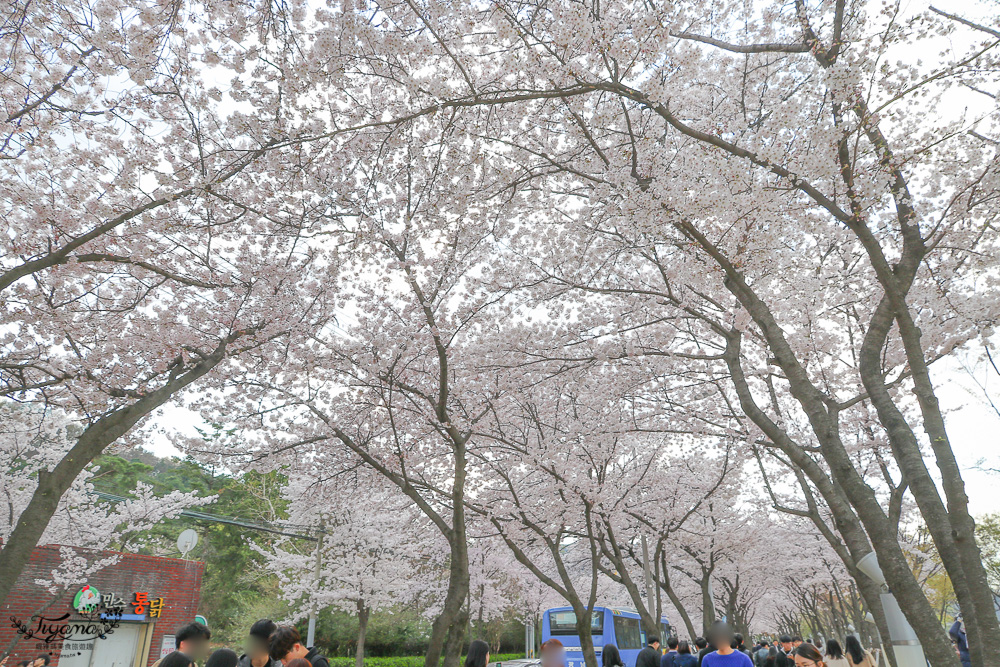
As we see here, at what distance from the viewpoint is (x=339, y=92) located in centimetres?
640

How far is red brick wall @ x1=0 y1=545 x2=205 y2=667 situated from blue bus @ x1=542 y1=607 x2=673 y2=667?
36.7ft

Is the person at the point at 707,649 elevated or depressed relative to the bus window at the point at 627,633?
elevated

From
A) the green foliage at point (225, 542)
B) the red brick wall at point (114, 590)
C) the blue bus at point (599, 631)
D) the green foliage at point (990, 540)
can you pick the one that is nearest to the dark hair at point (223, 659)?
the red brick wall at point (114, 590)

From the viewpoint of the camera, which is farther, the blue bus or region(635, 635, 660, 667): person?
the blue bus

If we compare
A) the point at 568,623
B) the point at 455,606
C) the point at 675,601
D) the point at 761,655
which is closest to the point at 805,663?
the point at 455,606

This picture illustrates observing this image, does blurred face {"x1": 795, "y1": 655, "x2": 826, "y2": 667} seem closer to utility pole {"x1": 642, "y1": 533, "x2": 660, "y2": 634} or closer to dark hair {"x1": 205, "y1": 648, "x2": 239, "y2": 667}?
dark hair {"x1": 205, "y1": 648, "x2": 239, "y2": 667}

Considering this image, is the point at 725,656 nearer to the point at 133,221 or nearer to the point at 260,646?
the point at 260,646

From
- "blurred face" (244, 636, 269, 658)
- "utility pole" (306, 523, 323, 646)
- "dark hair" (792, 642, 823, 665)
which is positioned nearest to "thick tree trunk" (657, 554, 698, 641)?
"utility pole" (306, 523, 323, 646)

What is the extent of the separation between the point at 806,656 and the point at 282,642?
510 centimetres

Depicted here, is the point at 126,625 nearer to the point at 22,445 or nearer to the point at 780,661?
the point at 22,445

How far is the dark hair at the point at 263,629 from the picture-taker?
3.83m

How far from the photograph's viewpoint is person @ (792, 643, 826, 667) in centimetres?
576

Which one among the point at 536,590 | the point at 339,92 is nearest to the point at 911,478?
the point at 339,92

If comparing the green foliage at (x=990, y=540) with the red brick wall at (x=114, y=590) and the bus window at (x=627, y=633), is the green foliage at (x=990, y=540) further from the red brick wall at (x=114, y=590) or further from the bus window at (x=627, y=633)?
the red brick wall at (x=114, y=590)
